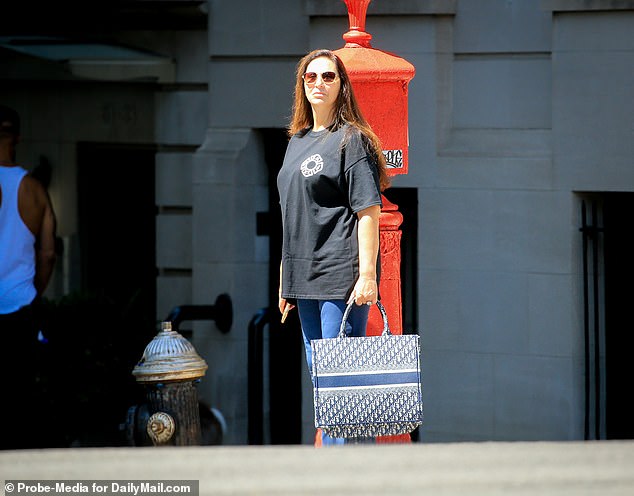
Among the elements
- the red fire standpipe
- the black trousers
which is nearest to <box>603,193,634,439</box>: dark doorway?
the red fire standpipe

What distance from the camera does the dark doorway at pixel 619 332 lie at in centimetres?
897

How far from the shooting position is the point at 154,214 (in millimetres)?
10836

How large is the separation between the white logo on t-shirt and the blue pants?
1.96 ft

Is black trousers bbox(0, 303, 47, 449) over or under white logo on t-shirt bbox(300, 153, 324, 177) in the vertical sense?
under

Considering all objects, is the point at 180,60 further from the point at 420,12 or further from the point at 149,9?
the point at 420,12

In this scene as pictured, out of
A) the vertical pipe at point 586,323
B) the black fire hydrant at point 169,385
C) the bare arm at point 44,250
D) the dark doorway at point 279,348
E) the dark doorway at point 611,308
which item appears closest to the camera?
the black fire hydrant at point 169,385

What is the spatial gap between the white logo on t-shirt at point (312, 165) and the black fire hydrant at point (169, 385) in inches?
61.6

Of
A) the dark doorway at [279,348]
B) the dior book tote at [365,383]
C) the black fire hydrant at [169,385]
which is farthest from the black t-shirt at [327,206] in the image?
the dark doorway at [279,348]

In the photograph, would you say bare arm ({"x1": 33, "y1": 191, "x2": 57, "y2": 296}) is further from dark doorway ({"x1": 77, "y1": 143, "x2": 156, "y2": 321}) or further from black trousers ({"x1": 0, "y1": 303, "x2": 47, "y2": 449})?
dark doorway ({"x1": 77, "y1": 143, "x2": 156, "y2": 321})

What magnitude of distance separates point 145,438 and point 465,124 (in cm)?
312

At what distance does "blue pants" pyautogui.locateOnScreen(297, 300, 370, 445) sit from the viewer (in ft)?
21.0

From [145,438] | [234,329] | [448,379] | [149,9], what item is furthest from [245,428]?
[149,9]

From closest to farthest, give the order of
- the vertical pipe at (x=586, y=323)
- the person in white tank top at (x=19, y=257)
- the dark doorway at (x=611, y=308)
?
the person in white tank top at (x=19, y=257)
the vertical pipe at (x=586, y=323)
the dark doorway at (x=611, y=308)

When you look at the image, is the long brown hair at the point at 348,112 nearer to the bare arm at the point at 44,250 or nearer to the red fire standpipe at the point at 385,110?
the red fire standpipe at the point at 385,110
